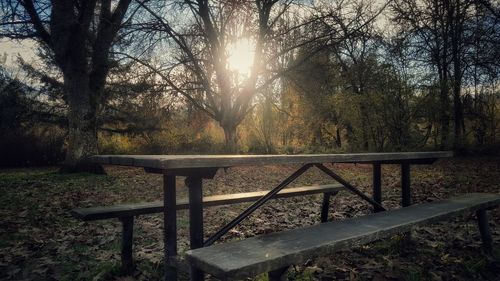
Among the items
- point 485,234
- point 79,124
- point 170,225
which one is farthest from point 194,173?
point 79,124

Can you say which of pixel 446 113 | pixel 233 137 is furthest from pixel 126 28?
pixel 446 113

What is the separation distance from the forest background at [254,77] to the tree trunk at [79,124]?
5cm

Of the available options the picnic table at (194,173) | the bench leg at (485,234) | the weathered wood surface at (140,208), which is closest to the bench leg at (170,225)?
the picnic table at (194,173)

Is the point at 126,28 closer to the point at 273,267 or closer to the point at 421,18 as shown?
the point at 273,267

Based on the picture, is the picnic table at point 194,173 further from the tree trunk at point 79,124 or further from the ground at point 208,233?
the tree trunk at point 79,124

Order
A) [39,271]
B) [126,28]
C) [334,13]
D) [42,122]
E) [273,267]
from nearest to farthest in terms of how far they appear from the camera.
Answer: [273,267], [39,271], [126,28], [334,13], [42,122]

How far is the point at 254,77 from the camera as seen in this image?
1516 cm

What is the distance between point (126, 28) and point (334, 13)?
7.16m

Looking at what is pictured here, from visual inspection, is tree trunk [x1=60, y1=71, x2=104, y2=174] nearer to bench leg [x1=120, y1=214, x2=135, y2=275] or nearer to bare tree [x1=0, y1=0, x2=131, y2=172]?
bare tree [x1=0, y1=0, x2=131, y2=172]

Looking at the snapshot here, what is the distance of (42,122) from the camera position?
1859 cm

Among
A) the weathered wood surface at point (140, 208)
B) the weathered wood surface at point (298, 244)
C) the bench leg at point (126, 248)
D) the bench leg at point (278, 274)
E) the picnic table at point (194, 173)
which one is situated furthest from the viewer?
the bench leg at point (126, 248)

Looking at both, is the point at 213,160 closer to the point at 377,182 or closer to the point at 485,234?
the point at 377,182

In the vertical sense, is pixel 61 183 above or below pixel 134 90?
below

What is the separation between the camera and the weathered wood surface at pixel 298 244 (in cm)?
179
